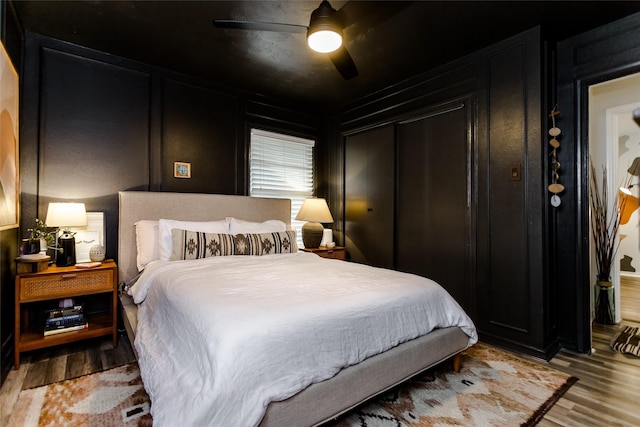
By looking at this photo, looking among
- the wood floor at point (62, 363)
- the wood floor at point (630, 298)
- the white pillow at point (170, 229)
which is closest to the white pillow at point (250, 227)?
the white pillow at point (170, 229)

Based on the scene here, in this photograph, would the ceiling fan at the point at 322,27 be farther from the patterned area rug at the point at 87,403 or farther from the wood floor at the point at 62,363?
the wood floor at the point at 62,363

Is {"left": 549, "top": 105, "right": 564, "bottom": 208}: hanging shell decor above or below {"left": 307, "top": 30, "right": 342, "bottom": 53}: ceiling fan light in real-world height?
below

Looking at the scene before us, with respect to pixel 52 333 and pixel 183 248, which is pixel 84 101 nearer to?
pixel 183 248

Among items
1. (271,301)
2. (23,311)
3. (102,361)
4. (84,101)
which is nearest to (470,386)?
(271,301)

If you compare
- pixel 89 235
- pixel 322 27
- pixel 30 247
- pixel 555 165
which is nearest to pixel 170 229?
pixel 89 235

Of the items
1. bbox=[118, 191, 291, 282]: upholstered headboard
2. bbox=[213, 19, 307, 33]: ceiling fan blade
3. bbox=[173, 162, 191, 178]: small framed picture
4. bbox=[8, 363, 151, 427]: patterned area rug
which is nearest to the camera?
bbox=[8, 363, 151, 427]: patterned area rug

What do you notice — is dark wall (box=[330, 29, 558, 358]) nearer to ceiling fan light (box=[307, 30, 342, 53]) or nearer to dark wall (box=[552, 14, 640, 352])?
dark wall (box=[552, 14, 640, 352])

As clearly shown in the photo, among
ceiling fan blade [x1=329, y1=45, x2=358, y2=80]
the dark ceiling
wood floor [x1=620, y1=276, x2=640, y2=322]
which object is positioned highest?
the dark ceiling

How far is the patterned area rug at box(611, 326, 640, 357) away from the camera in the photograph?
8.50 feet

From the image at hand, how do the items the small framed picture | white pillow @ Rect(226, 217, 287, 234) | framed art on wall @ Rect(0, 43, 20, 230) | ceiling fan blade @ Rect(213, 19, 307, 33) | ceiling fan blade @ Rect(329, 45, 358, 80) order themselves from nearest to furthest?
ceiling fan blade @ Rect(213, 19, 307, 33), framed art on wall @ Rect(0, 43, 20, 230), ceiling fan blade @ Rect(329, 45, 358, 80), white pillow @ Rect(226, 217, 287, 234), the small framed picture

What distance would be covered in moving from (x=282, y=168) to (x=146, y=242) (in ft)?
6.61

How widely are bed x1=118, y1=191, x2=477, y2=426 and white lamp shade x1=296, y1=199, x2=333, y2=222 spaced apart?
1.48 metres

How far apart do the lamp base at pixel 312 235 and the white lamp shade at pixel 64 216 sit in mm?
2267

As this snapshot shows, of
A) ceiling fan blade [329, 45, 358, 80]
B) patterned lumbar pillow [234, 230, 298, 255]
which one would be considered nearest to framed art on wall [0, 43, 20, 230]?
patterned lumbar pillow [234, 230, 298, 255]
